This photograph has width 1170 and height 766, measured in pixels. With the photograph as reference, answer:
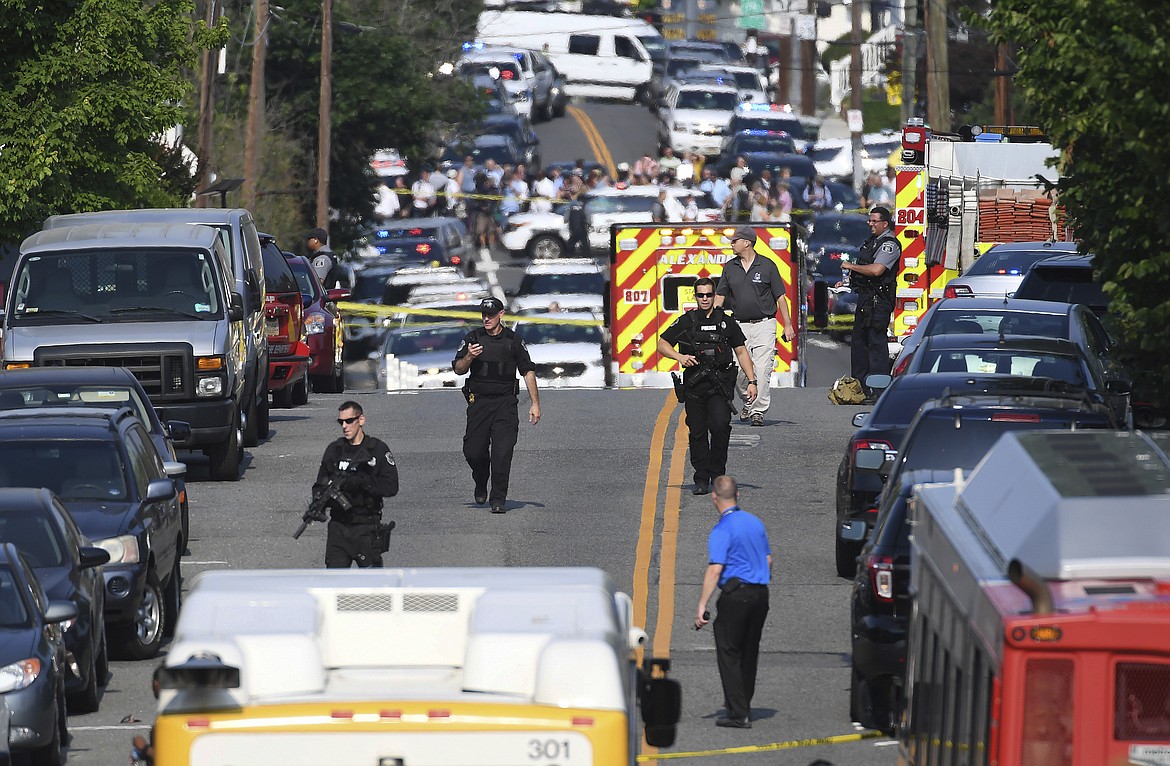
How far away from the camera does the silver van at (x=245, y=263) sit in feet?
73.2

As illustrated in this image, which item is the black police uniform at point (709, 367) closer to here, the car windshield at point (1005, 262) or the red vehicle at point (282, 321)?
the red vehicle at point (282, 321)

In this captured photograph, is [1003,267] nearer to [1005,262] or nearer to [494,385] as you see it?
[1005,262]

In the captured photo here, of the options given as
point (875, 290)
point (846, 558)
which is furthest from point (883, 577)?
point (875, 290)

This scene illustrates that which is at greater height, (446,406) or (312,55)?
(312,55)

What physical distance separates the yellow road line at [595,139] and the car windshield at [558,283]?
22728 millimetres

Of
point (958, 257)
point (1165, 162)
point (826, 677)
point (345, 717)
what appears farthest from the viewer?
point (958, 257)

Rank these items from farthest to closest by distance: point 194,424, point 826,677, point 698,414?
point 194,424, point 698,414, point 826,677

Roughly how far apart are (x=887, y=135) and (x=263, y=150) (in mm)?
32451

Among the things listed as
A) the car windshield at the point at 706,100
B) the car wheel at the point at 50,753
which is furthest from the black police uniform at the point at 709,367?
the car windshield at the point at 706,100

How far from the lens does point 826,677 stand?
14.1 metres

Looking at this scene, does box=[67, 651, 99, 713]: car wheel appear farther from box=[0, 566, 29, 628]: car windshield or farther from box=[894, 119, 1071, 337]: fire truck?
box=[894, 119, 1071, 337]: fire truck

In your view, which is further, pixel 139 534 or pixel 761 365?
pixel 761 365

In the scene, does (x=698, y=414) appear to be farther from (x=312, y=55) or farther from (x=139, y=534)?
(x=312, y=55)

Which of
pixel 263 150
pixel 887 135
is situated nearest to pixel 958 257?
pixel 263 150
